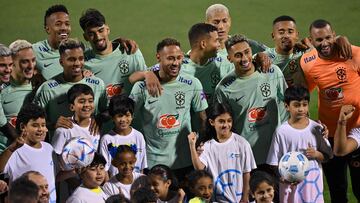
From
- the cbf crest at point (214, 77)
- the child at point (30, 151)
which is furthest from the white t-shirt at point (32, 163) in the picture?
the cbf crest at point (214, 77)

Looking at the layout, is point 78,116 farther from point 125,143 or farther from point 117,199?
point 117,199

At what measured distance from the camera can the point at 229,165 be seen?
9.74m

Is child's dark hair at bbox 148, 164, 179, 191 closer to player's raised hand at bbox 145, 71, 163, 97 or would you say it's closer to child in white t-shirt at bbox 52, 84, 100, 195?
child in white t-shirt at bbox 52, 84, 100, 195

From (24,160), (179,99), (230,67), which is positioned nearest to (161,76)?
(179,99)

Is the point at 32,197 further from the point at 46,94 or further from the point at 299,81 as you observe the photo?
the point at 299,81

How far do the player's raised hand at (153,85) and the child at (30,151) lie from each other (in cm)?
120

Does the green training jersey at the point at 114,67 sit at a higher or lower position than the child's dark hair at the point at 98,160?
higher

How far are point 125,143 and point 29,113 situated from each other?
40.8 inches

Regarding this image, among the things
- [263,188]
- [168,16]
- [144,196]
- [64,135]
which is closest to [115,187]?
[144,196]

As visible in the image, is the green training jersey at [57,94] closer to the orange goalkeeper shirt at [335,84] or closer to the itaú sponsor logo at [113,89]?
the itaú sponsor logo at [113,89]

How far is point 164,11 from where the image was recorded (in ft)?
57.5

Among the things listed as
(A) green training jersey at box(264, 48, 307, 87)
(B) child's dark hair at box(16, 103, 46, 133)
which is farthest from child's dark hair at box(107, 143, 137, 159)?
(A) green training jersey at box(264, 48, 307, 87)

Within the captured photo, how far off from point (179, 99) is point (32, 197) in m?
3.35

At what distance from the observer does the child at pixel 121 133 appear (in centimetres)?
955
